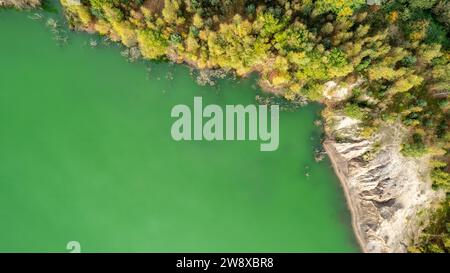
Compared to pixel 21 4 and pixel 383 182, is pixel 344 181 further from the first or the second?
pixel 21 4

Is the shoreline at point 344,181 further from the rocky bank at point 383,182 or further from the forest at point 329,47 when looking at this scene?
the forest at point 329,47

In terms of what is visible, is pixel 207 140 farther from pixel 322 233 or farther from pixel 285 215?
pixel 322 233

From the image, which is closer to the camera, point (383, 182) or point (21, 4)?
point (21, 4)

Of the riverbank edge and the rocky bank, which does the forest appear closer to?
the rocky bank

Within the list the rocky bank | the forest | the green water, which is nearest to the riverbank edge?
the green water

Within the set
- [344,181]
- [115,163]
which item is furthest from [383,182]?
[115,163]

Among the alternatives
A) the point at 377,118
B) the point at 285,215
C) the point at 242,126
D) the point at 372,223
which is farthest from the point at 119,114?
the point at 372,223
